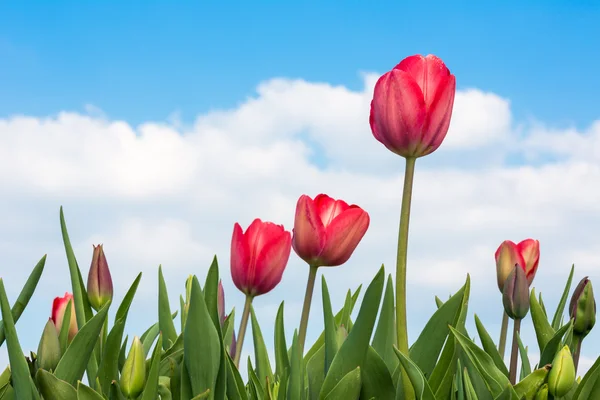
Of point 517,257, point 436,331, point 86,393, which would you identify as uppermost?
point 517,257

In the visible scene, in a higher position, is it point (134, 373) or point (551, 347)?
point (551, 347)

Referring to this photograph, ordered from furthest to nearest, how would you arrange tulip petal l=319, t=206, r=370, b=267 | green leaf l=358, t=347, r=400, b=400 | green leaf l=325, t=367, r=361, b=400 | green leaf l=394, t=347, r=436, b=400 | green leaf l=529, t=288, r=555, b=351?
green leaf l=529, t=288, r=555, b=351
tulip petal l=319, t=206, r=370, b=267
green leaf l=358, t=347, r=400, b=400
green leaf l=325, t=367, r=361, b=400
green leaf l=394, t=347, r=436, b=400

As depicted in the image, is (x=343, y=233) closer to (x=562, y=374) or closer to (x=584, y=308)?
(x=562, y=374)

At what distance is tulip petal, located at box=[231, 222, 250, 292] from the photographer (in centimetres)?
181

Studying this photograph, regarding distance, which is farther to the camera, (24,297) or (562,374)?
(24,297)

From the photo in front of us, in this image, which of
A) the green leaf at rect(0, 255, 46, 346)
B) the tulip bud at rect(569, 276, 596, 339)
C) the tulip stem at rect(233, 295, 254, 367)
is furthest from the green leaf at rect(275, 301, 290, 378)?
the tulip bud at rect(569, 276, 596, 339)

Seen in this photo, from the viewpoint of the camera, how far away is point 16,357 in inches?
62.9

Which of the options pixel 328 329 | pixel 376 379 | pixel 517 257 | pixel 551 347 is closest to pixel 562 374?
pixel 551 347

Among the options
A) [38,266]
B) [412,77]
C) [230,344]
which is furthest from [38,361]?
[412,77]

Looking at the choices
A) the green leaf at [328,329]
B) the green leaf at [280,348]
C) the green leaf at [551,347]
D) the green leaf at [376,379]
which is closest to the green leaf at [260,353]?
the green leaf at [280,348]

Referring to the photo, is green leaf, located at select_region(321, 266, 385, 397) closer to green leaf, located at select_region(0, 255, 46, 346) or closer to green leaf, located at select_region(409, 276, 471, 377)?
green leaf, located at select_region(409, 276, 471, 377)

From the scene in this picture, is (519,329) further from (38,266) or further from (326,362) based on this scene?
(38,266)

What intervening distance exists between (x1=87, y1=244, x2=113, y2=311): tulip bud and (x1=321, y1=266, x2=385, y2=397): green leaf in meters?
0.64

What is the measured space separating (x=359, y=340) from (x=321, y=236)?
296 mm
